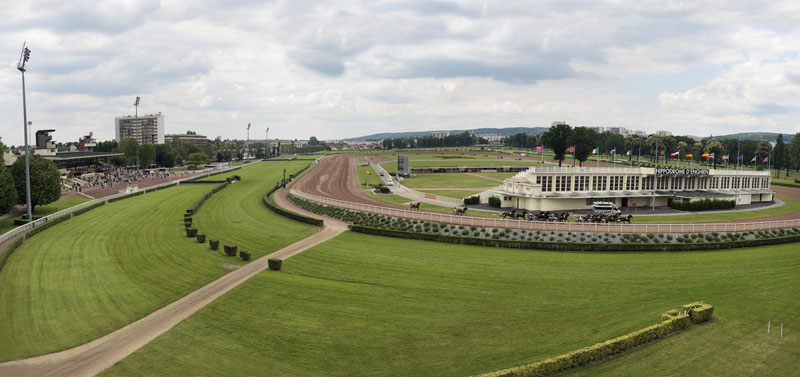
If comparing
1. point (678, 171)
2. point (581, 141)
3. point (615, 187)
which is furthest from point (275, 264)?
point (581, 141)

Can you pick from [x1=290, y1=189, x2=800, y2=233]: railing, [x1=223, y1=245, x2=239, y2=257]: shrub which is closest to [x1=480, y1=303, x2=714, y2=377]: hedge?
[x1=290, y1=189, x2=800, y2=233]: railing

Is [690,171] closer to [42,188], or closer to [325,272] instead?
[325,272]

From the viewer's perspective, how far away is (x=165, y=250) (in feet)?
135

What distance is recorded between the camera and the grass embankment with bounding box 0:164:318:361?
82.0 feet

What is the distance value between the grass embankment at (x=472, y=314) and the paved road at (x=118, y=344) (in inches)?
31.4

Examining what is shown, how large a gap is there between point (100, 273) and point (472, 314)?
26.3 meters

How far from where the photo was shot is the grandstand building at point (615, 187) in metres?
60.8

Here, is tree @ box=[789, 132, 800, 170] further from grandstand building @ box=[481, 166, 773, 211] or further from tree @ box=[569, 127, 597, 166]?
grandstand building @ box=[481, 166, 773, 211]

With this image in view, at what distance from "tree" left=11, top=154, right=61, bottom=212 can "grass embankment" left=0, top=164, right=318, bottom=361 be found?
26.2 feet

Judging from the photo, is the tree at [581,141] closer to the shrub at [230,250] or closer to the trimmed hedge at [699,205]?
the trimmed hedge at [699,205]

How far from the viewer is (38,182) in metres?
61.3

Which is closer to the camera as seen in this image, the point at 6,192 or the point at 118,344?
the point at 118,344

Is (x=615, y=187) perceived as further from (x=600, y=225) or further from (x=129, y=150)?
(x=129, y=150)

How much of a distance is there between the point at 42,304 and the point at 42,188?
42.3m
